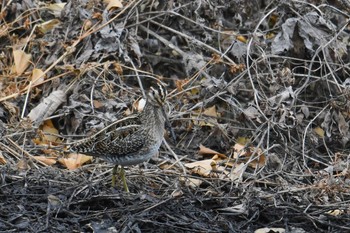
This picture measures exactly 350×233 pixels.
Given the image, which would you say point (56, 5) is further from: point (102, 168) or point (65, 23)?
point (102, 168)

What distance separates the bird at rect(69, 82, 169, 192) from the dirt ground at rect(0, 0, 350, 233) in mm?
253

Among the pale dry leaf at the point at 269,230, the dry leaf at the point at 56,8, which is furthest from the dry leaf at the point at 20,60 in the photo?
the pale dry leaf at the point at 269,230

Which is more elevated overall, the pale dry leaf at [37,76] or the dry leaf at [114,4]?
the dry leaf at [114,4]

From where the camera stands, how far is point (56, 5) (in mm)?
10266

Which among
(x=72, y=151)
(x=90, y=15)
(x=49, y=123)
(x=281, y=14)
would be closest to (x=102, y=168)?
(x=72, y=151)

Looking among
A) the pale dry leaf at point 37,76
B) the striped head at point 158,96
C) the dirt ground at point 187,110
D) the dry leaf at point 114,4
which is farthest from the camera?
the dry leaf at point 114,4

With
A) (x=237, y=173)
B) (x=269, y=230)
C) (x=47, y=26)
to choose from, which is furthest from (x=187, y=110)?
(x=269, y=230)

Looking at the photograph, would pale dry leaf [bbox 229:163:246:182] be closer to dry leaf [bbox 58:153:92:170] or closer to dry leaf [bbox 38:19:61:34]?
dry leaf [bbox 58:153:92:170]

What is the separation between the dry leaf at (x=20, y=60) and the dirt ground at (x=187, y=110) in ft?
0.07

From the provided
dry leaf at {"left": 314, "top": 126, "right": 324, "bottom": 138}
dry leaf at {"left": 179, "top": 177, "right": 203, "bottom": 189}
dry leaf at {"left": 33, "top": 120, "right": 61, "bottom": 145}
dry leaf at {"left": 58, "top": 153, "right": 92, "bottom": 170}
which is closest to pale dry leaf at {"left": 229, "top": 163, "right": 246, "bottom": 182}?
dry leaf at {"left": 179, "top": 177, "right": 203, "bottom": 189}

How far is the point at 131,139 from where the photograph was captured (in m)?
7.73

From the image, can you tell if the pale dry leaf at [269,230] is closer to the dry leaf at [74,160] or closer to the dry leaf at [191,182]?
the dry leaf at [191,182]

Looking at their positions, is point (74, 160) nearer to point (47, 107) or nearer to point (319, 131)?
point (47, 107)

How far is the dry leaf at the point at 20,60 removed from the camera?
963 cm
